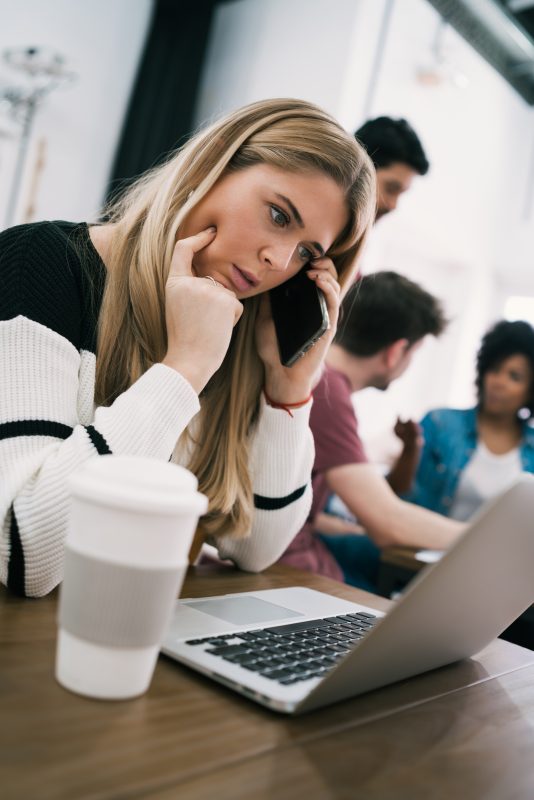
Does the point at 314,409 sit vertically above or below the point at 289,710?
below

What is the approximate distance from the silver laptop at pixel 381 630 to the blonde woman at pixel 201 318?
0.72 feet

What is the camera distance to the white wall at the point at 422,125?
3.66 meters

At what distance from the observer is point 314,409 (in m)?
1.54

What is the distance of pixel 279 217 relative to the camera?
3.45 feet

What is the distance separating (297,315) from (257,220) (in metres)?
0.20

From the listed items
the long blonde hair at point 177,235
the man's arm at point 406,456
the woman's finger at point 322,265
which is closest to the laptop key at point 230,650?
the long blonde hair at point 177,235

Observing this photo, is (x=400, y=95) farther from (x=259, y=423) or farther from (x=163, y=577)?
(x=163, y=577)

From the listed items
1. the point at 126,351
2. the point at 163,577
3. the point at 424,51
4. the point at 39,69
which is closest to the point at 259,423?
the point at 126,351

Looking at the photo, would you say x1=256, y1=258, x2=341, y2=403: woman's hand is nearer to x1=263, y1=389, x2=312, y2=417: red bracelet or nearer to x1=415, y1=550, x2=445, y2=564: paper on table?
x1=263, y1=389, x2=312, y2=417: red bracelet

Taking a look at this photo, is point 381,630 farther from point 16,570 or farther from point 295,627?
point 16,570

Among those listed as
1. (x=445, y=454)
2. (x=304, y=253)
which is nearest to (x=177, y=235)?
(x=304, y=253)

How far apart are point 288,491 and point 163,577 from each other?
0.66m

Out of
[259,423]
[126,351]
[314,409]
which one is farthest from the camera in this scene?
[314,409]

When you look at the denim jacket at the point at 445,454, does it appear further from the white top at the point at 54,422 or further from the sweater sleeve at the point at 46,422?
the sweater sleeve at the point at 46,422
